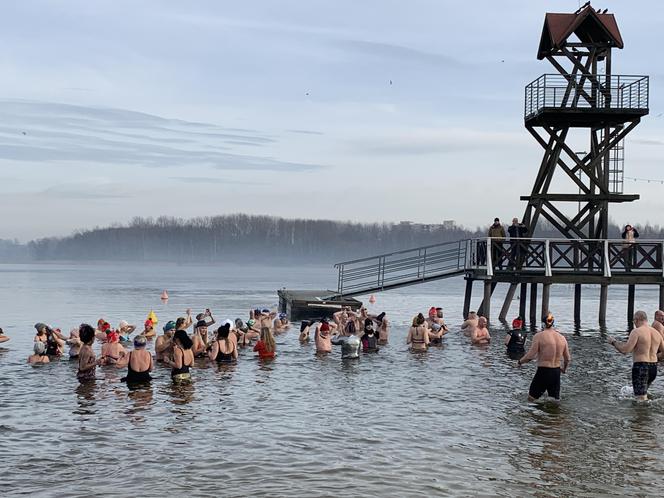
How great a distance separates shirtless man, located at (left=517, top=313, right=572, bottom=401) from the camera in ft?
50.6

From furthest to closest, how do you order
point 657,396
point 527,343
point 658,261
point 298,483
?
point 658,261 < point 527,343 < point 657,396 < point 298,483

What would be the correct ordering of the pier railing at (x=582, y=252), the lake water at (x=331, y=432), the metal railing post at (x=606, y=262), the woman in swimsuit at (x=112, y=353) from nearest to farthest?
the lake water at (x=331, y=432), the woman in swimsuit at (x=112, y=353), the metal railing post at (x=606, y=262), the pier railing at (x=582, y=252)

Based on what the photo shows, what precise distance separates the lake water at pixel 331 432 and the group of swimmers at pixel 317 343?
1.77 ft

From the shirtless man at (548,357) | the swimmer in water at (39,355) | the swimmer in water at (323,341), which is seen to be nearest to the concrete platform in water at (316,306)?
the swimmer in water at (323,341)

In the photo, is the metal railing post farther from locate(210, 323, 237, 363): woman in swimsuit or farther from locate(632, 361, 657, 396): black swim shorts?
locate(210, 323, 237, 363): woman in swimsuit

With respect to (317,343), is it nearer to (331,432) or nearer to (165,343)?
(165,343)

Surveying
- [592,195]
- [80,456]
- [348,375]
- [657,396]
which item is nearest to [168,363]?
[348,375]

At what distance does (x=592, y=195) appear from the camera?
34.9 metres

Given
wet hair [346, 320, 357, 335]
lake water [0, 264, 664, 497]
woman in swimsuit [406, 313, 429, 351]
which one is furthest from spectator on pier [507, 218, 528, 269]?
lake water [0, 264, 664, 497]

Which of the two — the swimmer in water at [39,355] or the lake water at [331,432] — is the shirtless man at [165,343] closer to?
the lake water at [331,432]

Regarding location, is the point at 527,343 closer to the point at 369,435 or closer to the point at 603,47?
the point at 603,47

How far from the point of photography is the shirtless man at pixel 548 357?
1543cm

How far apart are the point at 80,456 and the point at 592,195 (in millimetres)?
27341

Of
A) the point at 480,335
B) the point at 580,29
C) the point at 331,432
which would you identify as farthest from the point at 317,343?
the point at 580,29
